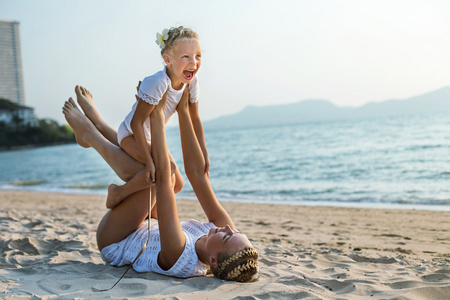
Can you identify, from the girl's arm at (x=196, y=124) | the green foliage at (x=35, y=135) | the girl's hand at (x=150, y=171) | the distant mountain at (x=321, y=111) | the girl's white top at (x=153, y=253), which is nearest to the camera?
the girl's white top at (x=153, y=253)

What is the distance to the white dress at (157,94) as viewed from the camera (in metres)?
3.22

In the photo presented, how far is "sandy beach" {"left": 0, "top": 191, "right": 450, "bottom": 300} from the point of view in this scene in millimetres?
2662

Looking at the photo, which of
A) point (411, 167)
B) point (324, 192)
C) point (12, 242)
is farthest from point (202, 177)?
point (411, 167)

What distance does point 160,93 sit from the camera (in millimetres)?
3264

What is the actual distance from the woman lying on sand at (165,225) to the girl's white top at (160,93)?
81 mm

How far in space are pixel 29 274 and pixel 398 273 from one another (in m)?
2.86

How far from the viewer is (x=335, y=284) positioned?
9.58 ft

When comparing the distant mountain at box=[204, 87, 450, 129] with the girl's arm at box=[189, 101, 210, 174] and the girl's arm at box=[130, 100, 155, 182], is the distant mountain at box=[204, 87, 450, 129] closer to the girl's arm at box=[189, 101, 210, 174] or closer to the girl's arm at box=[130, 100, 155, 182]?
the girl's arm at box=[189, 101, 210, 174]

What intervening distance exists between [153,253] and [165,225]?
41 cm

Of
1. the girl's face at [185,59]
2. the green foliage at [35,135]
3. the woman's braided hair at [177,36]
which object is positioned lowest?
the girl's face at [185,59]

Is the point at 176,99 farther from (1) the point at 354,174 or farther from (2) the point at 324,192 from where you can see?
(1) the point at 354,174

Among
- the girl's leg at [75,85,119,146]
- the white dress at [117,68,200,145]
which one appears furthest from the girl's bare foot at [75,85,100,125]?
the white dress at [117,68,200,145]

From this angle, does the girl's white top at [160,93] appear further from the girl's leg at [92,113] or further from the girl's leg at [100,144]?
the girl's leg at [92,113]

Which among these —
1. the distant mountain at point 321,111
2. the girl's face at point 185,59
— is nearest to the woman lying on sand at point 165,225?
the girl's face at point 185,59
